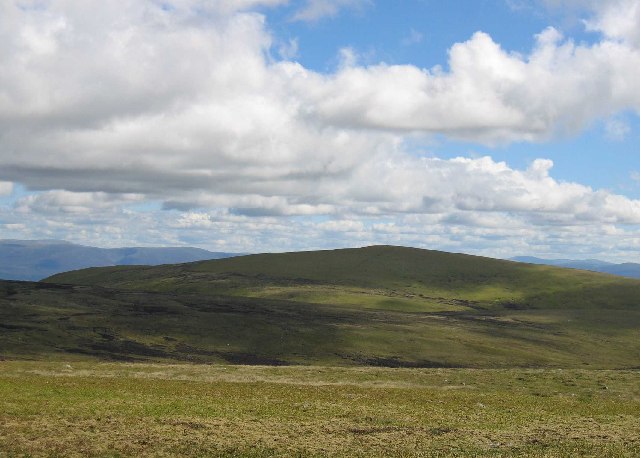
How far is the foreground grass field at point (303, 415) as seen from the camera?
103 ft

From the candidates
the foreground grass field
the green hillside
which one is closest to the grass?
the green hillside

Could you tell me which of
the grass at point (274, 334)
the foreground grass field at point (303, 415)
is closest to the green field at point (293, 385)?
the foreground grass field at point (303, 415)

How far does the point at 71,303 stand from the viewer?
133125 millimetres

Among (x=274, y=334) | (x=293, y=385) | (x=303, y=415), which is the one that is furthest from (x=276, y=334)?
(x=303, y=415)

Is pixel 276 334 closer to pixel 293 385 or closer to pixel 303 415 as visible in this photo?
pixel 293 385

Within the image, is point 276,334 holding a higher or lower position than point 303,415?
lower

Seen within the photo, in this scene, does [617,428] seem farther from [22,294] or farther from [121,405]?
[22,294]

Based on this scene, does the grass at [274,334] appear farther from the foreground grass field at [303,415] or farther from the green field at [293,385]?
the foreground grass field at [303,415]

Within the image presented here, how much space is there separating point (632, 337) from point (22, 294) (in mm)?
131731

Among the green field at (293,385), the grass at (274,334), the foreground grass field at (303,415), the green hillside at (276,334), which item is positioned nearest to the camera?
the foreground grass field at (303,415)

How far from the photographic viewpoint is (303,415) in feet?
134

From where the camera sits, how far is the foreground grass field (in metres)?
31.5

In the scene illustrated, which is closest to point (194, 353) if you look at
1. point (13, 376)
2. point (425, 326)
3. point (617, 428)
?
Result: point (13, 376)

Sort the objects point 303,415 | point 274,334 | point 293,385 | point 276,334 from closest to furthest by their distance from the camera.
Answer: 1. point 303,415
2. point 293,385
3. point 274,334
4. point 276,334
